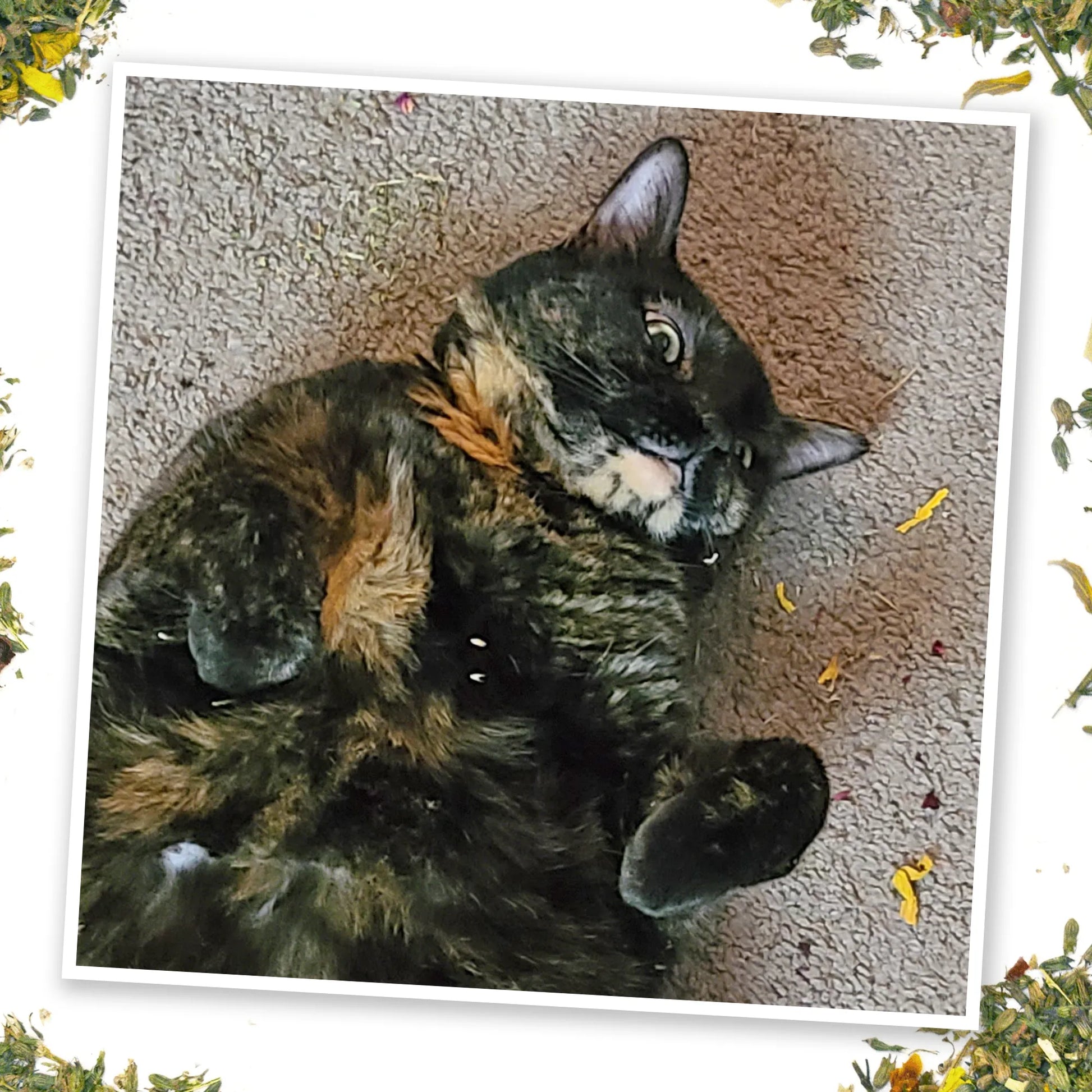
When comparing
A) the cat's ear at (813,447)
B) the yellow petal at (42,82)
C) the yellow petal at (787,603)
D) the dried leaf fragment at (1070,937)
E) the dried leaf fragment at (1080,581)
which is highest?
the yellow petal at (42,82)

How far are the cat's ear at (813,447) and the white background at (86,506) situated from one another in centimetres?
19

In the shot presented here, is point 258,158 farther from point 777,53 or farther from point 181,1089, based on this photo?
point 181,1089

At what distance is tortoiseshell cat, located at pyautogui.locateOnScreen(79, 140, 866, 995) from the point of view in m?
0.99

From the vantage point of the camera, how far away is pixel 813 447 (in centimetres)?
102

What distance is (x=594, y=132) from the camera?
3.36ft

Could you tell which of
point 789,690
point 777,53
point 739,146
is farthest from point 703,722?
point 777,53

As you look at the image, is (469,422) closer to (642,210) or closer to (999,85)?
(642,210)

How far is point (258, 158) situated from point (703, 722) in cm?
81

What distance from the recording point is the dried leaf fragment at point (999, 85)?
1.02 m

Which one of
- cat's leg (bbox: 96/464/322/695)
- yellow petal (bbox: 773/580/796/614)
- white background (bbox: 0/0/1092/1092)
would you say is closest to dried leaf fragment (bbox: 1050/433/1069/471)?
white background (bbox: 0/0/1092/1092)

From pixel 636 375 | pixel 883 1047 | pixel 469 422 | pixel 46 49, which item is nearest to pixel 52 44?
pixel 46 49

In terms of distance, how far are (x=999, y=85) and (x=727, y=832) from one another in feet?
2.91

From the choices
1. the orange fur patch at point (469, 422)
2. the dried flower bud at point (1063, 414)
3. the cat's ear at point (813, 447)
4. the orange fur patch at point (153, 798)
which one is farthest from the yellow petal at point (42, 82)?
the dried flower bud at point (1063, 414)

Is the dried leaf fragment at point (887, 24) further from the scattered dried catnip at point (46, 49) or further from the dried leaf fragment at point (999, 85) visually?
the scattered dried catnip at point (46, 49)
